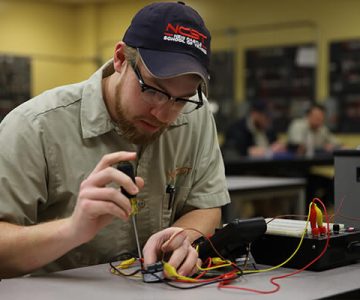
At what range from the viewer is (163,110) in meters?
1.48

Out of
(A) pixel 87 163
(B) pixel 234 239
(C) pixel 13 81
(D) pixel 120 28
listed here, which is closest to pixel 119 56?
(A) pixel 87 163

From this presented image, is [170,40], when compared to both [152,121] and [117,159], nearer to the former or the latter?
[152,121]

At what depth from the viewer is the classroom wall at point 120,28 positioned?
25.8ft

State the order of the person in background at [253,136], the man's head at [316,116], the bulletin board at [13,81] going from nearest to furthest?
1. the person in background at [253,136]
2. the man's head at [316,116]
3. the bulletin board at [13,81]

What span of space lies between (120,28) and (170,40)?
26.9 ft

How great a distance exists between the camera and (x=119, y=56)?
157 centimetres

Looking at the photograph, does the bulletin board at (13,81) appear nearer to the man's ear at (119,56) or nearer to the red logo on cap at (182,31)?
the man's ear at (119,56)

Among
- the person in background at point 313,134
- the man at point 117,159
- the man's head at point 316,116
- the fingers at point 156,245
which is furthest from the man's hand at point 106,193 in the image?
the man's head at point 316,116

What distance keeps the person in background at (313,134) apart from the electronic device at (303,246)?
5.39 meters

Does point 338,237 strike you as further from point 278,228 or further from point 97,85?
point 97,85

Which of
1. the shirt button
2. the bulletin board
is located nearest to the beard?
the shirt button

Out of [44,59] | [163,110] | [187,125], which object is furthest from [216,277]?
[44,59]

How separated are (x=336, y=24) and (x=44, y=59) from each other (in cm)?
408

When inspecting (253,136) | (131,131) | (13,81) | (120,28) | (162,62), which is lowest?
(253,136)
